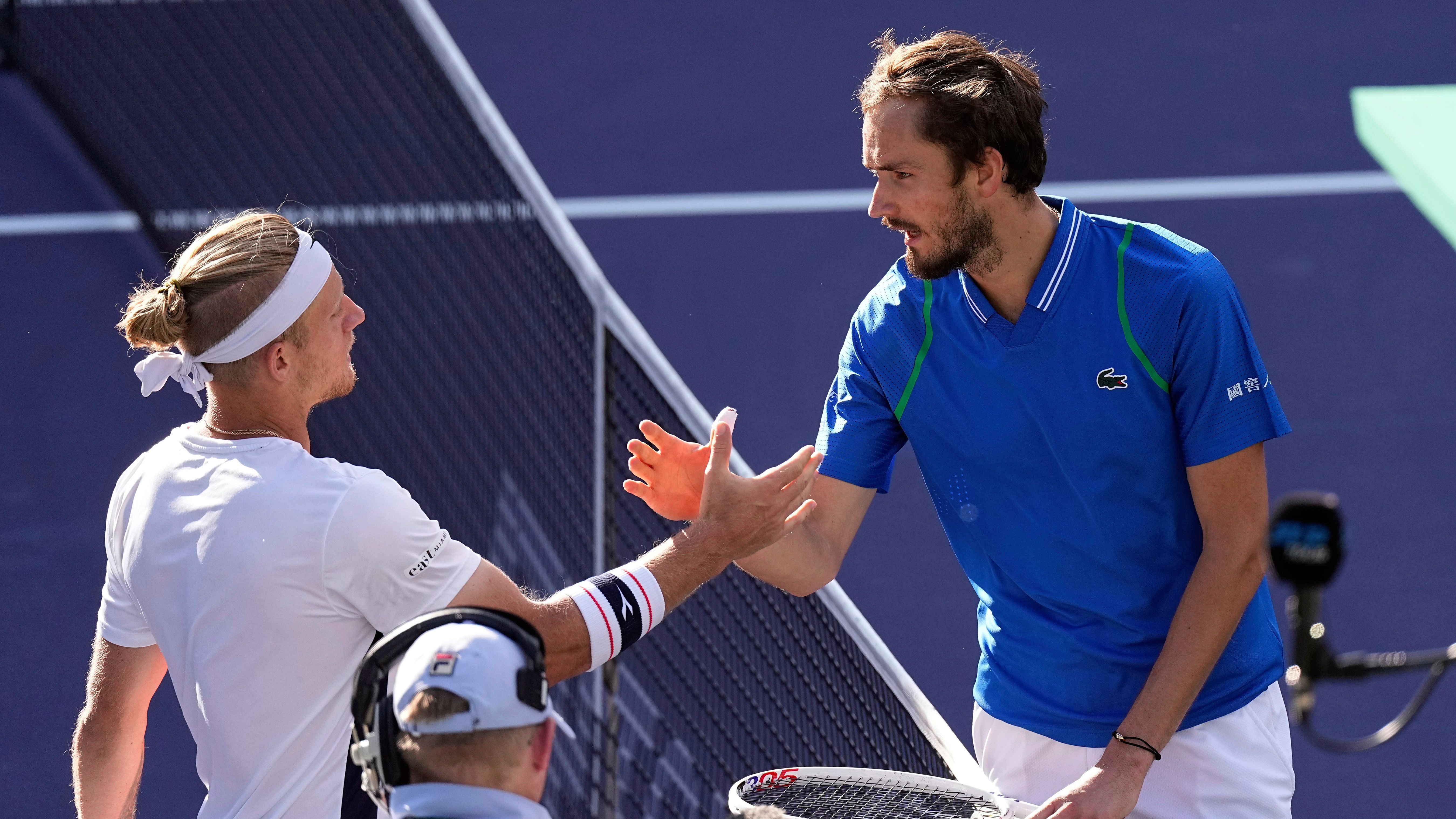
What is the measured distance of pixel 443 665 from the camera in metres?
1.38

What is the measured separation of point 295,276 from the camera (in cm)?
200

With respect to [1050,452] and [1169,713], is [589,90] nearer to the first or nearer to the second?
[1050,452]

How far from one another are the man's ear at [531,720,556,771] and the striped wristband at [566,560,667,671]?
0.58 metres

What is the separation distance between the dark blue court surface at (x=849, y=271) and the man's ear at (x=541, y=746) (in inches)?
124

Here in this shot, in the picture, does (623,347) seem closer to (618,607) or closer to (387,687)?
(618,607)

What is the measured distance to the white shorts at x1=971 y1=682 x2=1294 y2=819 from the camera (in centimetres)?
219

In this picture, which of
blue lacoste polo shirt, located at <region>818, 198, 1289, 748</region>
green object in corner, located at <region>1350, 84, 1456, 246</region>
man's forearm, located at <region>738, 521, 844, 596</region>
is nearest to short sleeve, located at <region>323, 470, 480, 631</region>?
man's forearm, located at <region>738, 521, 844, 596</region>

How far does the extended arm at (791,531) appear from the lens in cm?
237

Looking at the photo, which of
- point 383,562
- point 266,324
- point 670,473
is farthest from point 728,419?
point 266,324

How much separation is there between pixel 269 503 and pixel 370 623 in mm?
226

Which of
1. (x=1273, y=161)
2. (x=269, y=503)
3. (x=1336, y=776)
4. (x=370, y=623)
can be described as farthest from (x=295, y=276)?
(x=1273, y=161)

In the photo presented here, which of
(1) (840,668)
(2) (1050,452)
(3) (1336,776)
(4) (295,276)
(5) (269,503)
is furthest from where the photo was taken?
(3) (1336,776)

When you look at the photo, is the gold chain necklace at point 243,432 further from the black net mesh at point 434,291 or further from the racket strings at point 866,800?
the black net mesh at point 434,291

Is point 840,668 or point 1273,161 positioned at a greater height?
point 1273,161
